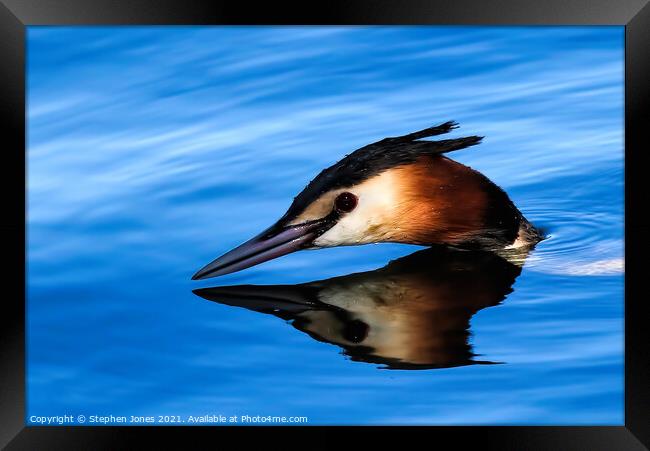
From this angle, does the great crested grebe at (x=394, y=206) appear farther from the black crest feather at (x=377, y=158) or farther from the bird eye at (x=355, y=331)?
the bird eye at (x=355, y=331)

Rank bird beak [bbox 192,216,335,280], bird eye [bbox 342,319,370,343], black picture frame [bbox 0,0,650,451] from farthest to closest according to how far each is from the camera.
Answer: bird beak [bbox 192,216,335,280], bird eye [bbox 342,319,370,343], black picture frame [bbox 0,0,650,451]

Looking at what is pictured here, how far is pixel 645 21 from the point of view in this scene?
4.50 meters

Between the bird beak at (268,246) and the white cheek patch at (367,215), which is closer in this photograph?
the bird beak at (268,246)

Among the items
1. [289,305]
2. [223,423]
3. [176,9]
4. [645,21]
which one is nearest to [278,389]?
[223,423]

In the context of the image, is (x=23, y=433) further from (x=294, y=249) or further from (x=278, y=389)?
(x=294, y=249)

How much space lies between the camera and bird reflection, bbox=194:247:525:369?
470 cm

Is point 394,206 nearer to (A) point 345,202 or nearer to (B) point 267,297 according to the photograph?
(A) point 345,202

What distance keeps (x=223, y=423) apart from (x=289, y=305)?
0.91 m

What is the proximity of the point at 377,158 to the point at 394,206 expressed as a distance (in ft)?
0.82

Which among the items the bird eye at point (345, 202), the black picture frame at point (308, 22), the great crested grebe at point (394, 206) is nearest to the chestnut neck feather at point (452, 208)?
the great crested grebe at point (394, 206)

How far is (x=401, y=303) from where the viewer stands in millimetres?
5203

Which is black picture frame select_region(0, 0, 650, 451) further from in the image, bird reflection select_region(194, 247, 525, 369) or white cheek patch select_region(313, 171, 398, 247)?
white cheek patch select_region(313, 171, 398, 247)

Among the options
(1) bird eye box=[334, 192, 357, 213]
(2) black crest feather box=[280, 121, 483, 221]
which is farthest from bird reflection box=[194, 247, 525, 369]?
(2) black crest feather box=[280, 121, 483, 221]

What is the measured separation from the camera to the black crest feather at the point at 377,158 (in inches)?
219
